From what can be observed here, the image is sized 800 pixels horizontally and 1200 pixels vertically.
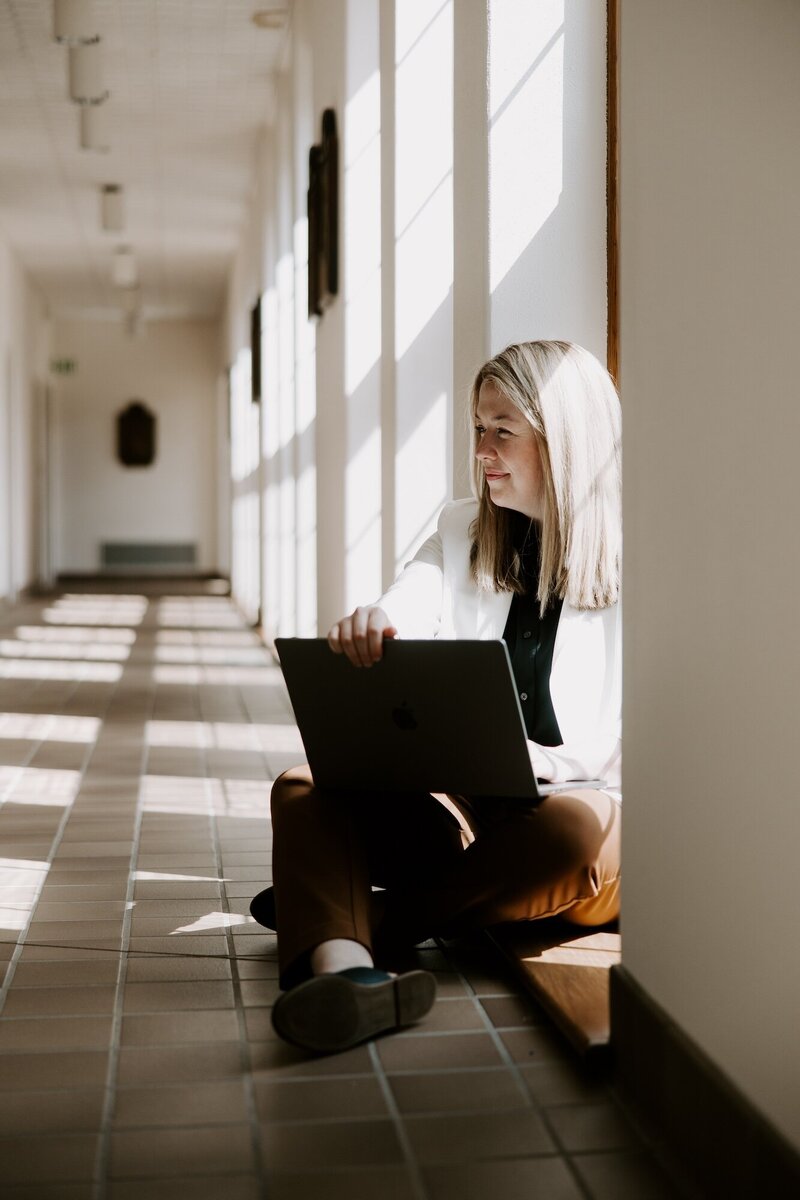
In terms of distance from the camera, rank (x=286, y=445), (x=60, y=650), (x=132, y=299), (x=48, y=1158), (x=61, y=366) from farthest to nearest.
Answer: (x=61, y=366) < (x=132, y=299) < (x=286, y=445) < (x=60, y=650) < (x=48, y=1158)

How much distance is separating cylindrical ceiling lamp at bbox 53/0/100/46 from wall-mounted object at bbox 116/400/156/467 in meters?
13.0

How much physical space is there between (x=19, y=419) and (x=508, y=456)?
12.8 m

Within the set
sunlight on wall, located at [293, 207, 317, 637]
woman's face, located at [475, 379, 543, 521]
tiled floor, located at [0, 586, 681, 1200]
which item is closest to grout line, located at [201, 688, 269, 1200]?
tiled floor, located at [0, 586, 681, 1200]

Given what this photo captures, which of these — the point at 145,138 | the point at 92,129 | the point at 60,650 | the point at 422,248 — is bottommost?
the point at 60,650

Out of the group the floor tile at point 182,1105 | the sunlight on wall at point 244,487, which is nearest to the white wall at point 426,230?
the floor tile at point 182,1105

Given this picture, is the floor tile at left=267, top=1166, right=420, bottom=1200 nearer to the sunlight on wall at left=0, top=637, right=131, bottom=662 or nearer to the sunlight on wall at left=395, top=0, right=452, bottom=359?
the sunlight on wall at left=395, top=0, right=452, bottom=359

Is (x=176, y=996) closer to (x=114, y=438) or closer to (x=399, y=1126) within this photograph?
(x=399, y=1126)

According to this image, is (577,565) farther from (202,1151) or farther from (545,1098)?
(202,1151)

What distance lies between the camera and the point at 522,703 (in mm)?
2449

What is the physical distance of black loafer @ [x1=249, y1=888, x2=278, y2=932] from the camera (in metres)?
2.54

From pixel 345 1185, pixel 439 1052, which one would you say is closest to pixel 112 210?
pixel 439 1052

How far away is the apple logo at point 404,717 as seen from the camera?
7.25ft

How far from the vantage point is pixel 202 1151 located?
1745mm

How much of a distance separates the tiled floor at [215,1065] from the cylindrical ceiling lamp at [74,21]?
3.53m
